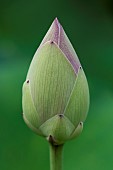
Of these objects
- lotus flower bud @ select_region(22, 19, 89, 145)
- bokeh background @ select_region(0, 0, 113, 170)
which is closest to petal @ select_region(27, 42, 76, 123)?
lotus flower bud @ select_region(22, 19, 89, 145)

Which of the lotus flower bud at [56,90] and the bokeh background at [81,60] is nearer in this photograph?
the lotus flower bud at [56,90]

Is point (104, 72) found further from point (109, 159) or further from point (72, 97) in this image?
point (72, 97)

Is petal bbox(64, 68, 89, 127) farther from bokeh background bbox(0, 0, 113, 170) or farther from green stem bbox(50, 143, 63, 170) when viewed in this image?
bokeh background bbox(0, 0, 113, 170)

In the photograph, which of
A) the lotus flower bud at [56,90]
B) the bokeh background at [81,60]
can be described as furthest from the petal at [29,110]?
the bokeh background at [81,60]

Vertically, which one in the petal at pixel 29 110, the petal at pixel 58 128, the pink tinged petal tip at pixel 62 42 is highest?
the pink tinged petal tip at pixel 62 42

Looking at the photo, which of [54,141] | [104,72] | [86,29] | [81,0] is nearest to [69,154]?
[104,72]

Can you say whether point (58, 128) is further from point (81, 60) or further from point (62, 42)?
point (81, 60)

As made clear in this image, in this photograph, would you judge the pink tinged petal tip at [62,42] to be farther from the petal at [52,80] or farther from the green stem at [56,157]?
the green stem at [56,157]

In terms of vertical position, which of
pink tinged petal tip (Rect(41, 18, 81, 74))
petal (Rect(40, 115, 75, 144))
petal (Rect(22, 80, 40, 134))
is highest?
pink tinged petal tip (Rect(41, 18, 81, 74))
